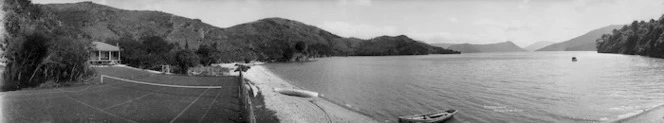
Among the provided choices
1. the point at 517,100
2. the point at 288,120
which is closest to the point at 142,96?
the point at 288,120

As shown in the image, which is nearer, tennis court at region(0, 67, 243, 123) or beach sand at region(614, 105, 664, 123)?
tennis court at region(0, 67, 243, 123)

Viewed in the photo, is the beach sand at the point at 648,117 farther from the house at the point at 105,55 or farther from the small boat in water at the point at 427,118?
the house at the point at 105,55

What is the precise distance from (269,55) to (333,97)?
130236 millimetres

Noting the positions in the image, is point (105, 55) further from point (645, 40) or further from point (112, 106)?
point (645, 40)

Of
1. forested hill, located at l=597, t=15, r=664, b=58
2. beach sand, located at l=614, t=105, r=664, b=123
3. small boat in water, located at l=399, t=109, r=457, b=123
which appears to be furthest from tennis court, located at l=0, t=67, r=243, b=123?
forested hill, located at l=597, t=15, r=664, b=58

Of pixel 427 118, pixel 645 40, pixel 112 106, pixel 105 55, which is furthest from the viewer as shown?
pixel 645 40

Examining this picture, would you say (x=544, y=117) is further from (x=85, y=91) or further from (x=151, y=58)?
(x=151, y=58)

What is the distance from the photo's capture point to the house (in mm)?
50372

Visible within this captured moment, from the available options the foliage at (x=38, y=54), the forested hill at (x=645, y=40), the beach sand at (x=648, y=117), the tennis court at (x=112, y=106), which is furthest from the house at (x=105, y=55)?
the forested hill at (x=645, y=40)

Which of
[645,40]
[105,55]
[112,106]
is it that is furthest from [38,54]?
[645,40]

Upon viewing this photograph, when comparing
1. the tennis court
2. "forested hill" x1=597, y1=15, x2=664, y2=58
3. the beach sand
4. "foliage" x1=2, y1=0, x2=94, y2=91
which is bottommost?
the beach sand

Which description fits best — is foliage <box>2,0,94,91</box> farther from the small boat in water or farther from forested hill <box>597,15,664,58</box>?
forested hill <box>597,15,664,58</box>

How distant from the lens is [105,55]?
178 ft

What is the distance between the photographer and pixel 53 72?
2398 centimetres
